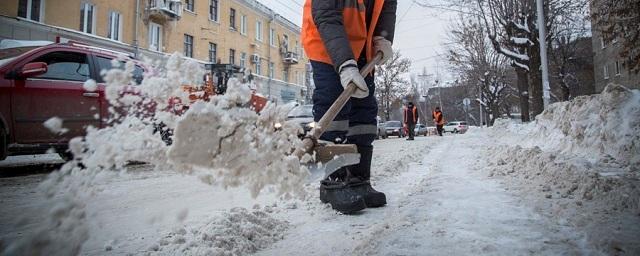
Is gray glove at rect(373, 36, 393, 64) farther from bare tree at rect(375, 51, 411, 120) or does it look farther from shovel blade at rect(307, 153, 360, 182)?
bare tree at rect(375, 51, 411, 120)

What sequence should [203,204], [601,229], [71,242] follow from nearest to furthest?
[71,242], [601,229], [203,204]

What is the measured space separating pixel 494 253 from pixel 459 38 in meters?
26.8

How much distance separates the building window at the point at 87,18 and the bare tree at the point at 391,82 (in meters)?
28.0

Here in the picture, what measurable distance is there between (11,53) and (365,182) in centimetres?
426

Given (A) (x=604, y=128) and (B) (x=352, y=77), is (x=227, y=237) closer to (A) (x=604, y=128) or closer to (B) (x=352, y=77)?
(B) (x=352, y=77)

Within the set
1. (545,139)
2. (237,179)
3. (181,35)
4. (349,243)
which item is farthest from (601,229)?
(181,35)

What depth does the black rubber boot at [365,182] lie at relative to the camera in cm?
229

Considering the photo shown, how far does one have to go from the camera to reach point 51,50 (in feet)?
14.4

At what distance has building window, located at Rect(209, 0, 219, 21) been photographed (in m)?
22.6

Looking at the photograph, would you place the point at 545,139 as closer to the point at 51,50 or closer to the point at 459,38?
the point at 51,50

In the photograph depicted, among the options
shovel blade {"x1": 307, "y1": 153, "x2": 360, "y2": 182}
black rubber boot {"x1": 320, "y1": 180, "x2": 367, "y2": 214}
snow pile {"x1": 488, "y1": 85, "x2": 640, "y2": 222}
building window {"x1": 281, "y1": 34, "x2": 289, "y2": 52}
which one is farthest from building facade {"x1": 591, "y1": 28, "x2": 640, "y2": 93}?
shovel blade {"x1": 307, "y1": 153, "x2": 360, "y2": 182}

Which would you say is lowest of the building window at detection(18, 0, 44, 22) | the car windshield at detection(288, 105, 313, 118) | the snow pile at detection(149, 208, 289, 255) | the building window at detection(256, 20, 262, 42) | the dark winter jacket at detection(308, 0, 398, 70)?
the snow pile at detection(149, 208, 289, 255)

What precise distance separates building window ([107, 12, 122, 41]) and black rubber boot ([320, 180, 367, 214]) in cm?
1702

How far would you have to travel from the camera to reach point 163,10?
60.4 feet
